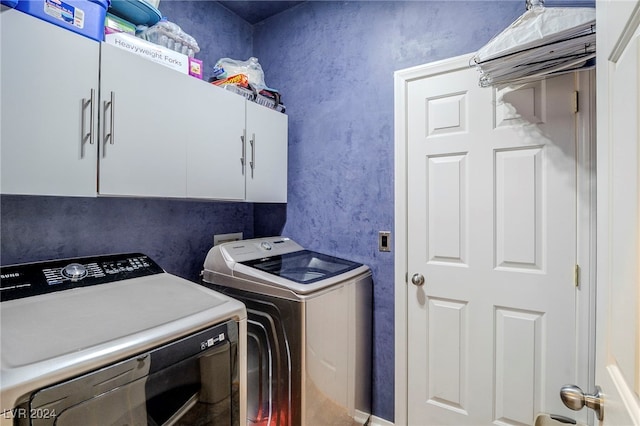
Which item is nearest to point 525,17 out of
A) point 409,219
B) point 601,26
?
point 601,26

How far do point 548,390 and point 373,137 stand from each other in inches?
60.9

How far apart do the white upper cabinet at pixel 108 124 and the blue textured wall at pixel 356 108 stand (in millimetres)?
492

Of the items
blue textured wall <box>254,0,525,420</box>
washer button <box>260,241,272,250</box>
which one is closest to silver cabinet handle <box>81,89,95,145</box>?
washer button <box>260,241,272,250</box>

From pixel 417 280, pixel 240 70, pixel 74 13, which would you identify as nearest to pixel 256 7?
pixel 240 70

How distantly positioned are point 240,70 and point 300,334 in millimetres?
1542

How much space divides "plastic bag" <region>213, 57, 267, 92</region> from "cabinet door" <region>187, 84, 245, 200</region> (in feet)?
0.69

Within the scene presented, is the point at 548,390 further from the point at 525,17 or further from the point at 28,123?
the point at 28,123

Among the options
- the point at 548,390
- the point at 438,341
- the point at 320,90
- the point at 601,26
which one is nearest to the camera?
the point at 601,26

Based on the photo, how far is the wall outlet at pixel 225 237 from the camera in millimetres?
2180

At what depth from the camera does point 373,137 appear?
6.47 feet

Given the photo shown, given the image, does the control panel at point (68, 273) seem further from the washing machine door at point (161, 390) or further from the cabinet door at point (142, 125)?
the washing machine door at point (161, 390)

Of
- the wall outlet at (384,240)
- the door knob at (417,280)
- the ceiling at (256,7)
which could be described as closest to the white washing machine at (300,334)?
the wall outlet at (384,240)

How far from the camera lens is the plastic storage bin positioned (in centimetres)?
110

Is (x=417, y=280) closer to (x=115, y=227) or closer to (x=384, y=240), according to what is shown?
(x=384, y=240)
